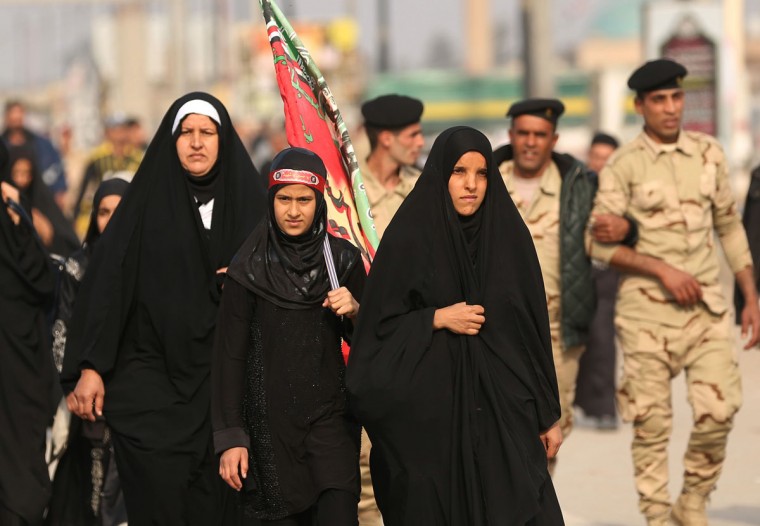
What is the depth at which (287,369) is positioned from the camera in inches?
195

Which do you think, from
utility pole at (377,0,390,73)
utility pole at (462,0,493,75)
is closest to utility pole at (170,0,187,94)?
utility pole at (377,0,390,73)

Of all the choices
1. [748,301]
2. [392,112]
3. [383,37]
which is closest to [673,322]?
[748,301]

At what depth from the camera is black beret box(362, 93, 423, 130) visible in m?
7.46

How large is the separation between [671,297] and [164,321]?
2.05m

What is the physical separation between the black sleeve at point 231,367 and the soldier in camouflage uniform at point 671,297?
2.20 metres

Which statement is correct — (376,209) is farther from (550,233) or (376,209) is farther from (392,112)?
(550,233)

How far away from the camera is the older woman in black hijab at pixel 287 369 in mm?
4906

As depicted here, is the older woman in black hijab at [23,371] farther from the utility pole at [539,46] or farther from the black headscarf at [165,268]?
the utility pole at [539,46]

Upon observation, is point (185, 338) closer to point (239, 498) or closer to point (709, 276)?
point (239, 498)

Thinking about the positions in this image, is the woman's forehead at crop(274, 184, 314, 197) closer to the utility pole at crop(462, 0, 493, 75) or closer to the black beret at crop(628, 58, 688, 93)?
the black beret at crop(628, 58, 688, 93)

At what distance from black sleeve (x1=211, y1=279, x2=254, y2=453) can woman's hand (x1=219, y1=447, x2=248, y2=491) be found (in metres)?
0.02

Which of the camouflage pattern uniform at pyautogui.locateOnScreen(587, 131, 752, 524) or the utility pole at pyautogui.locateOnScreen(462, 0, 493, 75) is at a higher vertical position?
the utility pole at pyautogui.locateOnScreen(462, 0, 493, 75)

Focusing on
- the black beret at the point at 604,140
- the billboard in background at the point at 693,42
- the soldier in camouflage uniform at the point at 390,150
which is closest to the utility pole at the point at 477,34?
the billboard in background at the point at 693,42

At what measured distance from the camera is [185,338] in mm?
5781
